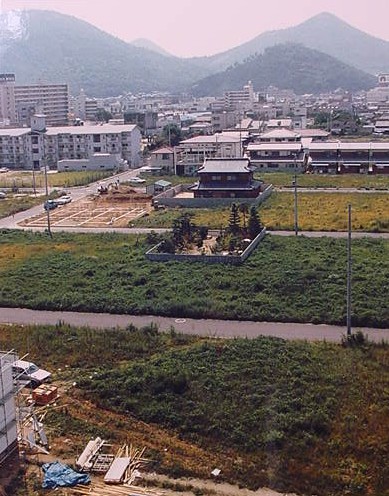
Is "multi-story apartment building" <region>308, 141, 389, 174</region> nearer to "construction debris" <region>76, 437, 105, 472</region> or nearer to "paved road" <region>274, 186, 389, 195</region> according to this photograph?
"paved road" <region>274, 186, 389, 195</region>

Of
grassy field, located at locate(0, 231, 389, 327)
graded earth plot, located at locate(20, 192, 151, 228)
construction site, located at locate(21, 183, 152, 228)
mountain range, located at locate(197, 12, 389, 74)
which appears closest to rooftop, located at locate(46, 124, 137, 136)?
construction site, located at locate(21, 183, 152, 228)

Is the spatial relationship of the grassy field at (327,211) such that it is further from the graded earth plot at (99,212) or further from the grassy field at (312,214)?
the graded earth plot at (99,212)

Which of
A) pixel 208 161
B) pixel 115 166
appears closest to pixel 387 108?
pixel 115 166

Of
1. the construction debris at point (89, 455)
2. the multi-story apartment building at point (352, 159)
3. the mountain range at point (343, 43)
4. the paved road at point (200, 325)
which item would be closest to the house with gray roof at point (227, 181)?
the multi-story apartment building at point (352, 159)

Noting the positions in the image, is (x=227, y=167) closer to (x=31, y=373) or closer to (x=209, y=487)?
(x=31, y=373)

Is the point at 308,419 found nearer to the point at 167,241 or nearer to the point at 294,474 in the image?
the point at 294,474
